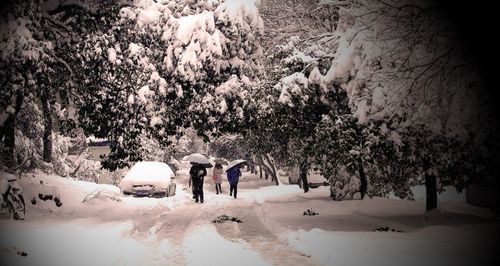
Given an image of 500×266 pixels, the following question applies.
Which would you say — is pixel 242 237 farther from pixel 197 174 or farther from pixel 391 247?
pixel 197 174

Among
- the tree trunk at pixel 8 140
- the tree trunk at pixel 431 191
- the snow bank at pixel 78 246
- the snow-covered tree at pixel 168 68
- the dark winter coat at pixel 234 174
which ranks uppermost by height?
the snow-covered tree at pixel 168 68

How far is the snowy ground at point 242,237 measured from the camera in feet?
23.8

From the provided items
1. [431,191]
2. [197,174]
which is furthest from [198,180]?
[431,191]

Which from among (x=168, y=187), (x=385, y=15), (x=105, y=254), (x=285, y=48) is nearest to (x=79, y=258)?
(x=105, y=254)

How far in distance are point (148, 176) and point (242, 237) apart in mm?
10707

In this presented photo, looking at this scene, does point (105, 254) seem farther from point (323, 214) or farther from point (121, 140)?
point (323, 214)

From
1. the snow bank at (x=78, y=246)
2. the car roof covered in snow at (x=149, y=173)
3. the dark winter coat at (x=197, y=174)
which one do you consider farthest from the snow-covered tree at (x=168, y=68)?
the car roof covered in snow at (x=149, y=173)

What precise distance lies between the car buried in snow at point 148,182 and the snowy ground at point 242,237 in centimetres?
404

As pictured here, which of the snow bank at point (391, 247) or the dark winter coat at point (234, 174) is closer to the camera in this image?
the snow bank at point (391, 247)

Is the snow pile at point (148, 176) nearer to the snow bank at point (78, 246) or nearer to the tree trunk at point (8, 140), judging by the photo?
the tree trunk at point (8, 140)

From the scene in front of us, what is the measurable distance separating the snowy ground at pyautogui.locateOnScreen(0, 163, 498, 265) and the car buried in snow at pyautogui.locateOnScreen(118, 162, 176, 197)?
4040 mm

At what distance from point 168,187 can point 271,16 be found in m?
8.90

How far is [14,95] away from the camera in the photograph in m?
9.68

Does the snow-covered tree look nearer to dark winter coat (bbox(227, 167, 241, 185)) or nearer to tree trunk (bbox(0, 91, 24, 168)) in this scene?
Answer: tree trunk (bbox(0, 91, 24, 168))
